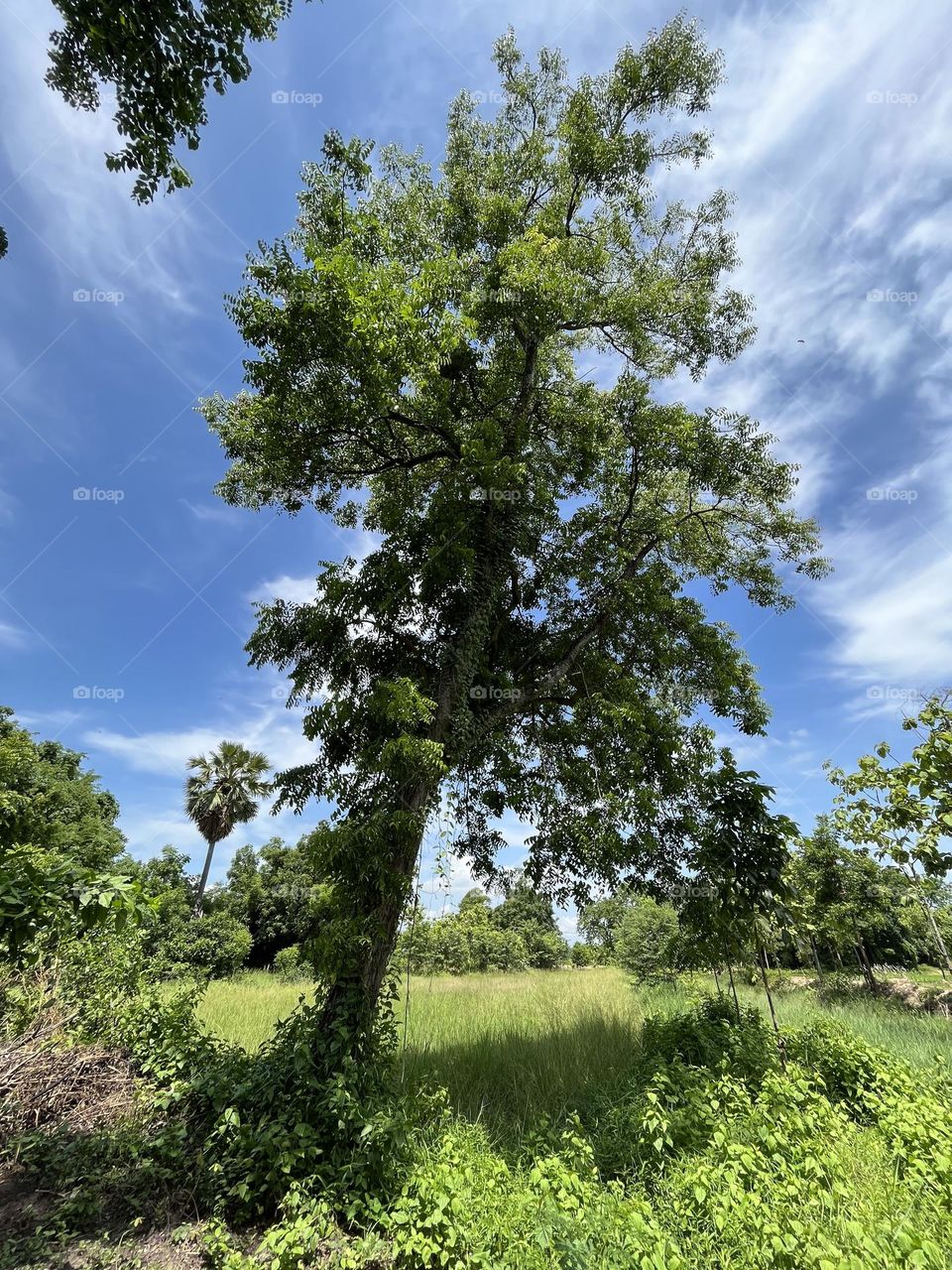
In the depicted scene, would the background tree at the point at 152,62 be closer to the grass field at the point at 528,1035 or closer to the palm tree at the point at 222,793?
the grass field at the point at 528,1035

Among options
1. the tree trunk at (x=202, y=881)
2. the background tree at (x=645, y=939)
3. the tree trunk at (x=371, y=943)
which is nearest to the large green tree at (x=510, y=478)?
the tree trunk at (x=371, y=943)

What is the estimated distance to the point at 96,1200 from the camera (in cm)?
452

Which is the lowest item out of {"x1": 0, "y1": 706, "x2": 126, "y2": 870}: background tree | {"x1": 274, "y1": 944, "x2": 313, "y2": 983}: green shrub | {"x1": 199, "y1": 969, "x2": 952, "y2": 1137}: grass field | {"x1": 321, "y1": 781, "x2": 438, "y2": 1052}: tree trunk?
{"x1": 274, "y1": 944, "x2": 313, "y2": 983}: green shrub

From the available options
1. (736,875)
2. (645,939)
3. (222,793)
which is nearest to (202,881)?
(222,793)

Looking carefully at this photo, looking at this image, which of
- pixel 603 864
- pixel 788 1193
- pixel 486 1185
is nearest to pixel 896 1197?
pixel 788 1193

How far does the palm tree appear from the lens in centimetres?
2669

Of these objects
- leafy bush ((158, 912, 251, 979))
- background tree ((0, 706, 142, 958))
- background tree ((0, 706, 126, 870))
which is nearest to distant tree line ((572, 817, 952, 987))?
background tree ((0, 706, 142, 958))

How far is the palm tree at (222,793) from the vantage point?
A: 26.7 metres

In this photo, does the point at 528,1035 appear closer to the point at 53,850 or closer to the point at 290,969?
the point at 53,850

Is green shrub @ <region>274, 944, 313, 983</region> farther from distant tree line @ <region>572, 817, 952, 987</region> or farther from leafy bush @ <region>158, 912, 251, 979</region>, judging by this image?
distant tree line @ <region>572, 817, 952, 987</region>

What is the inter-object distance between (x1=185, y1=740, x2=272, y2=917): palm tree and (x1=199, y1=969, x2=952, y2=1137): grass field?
12.9 metres

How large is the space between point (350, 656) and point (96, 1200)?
602 centimetres

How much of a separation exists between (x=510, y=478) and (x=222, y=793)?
26.0 metres

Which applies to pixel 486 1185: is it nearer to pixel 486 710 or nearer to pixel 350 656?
pixel 486 710
